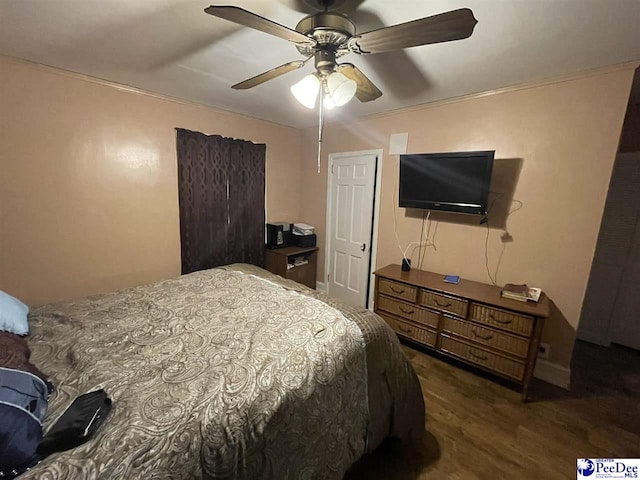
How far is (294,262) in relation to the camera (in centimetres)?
371

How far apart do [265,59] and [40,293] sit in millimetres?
2544

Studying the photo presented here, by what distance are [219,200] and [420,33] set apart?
2565 mm

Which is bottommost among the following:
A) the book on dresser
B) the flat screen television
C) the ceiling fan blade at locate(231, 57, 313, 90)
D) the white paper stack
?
the book on dresser

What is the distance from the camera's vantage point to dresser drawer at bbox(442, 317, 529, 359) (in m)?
2.01

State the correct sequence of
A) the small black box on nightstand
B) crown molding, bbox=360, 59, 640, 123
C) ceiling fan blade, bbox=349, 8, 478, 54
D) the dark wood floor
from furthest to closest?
1. the small black box on nightstand
2. crown molding, bbox=360, 59, 640, 123
3. the dark wood floor
4. ceiling fan blade, bbox=349, 8, 478, 54

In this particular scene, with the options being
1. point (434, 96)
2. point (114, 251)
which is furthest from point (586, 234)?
point (114, 251)

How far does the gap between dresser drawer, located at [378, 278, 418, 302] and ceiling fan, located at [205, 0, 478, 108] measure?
1.74 metres

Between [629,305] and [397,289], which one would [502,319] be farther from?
[629,305]

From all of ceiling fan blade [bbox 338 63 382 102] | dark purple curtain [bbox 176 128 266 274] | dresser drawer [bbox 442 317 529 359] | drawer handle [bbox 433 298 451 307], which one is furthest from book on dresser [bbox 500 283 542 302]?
dark purple curtain [bbox 176 128 266 274]

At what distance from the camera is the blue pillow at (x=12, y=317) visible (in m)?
1.27

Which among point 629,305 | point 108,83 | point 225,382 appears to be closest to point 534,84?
point 629,305

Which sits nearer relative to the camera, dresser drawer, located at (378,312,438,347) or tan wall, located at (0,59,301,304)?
tan wall, located at (0,59,301,304)

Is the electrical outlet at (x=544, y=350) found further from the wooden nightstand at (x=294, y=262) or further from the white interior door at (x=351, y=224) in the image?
the wooden nightstand at (x=294, y=262)

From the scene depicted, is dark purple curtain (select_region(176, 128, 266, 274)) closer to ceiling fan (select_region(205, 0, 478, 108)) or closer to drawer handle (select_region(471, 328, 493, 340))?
ceiling fan (select_region(205, 0, 478, 108))
